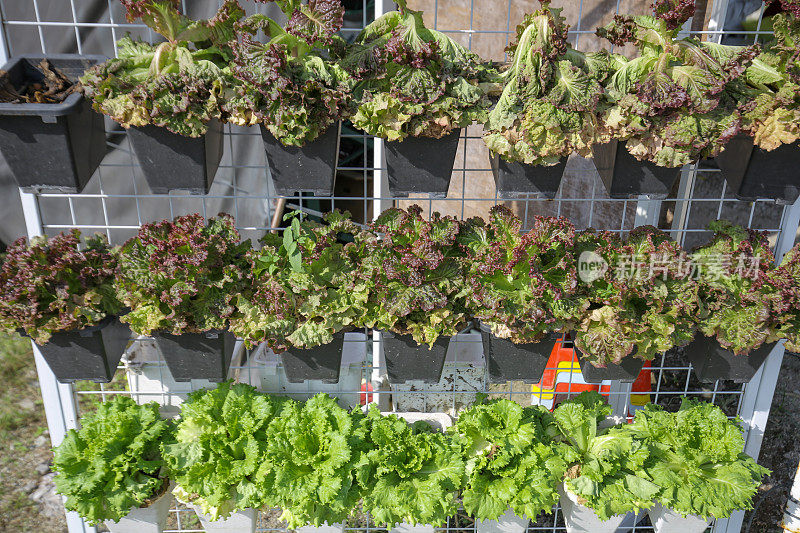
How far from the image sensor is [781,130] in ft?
5.46

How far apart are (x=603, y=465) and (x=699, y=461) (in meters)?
0.34

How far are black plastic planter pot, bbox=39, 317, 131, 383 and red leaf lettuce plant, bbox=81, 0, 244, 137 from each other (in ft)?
2.22

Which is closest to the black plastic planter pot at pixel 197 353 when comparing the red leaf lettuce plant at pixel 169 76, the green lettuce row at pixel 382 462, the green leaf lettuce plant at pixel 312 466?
the green lettuce row at pixel 382 462

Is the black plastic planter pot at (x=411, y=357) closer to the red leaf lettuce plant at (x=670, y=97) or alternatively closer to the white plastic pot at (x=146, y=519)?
the red leaf lettuce plant at (x=670, y=97)

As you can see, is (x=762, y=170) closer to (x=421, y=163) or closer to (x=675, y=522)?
(x=421, y=163)

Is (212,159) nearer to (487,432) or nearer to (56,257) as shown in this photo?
(56,257)

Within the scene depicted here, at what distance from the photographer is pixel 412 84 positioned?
5.33ft

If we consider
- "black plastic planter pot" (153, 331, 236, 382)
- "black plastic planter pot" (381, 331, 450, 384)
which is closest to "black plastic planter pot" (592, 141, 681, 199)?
"black plastic planter pot" (381, 331, 450, 384)

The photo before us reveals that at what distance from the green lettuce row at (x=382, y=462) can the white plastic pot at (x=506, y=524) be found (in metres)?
0.09

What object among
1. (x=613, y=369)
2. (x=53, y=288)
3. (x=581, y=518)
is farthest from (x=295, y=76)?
(x=581, y=518)

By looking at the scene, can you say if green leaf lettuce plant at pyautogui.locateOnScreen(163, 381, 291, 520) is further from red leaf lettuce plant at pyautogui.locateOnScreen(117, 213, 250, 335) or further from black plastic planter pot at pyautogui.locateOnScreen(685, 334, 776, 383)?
black plastic planter pot at pyautogui.locateOnScreen(685, 334, 776, 383)

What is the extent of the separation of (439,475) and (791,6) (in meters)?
1.70

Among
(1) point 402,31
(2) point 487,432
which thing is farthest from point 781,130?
(2) point 487,432

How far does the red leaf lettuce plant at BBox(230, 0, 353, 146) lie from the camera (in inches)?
62.8
